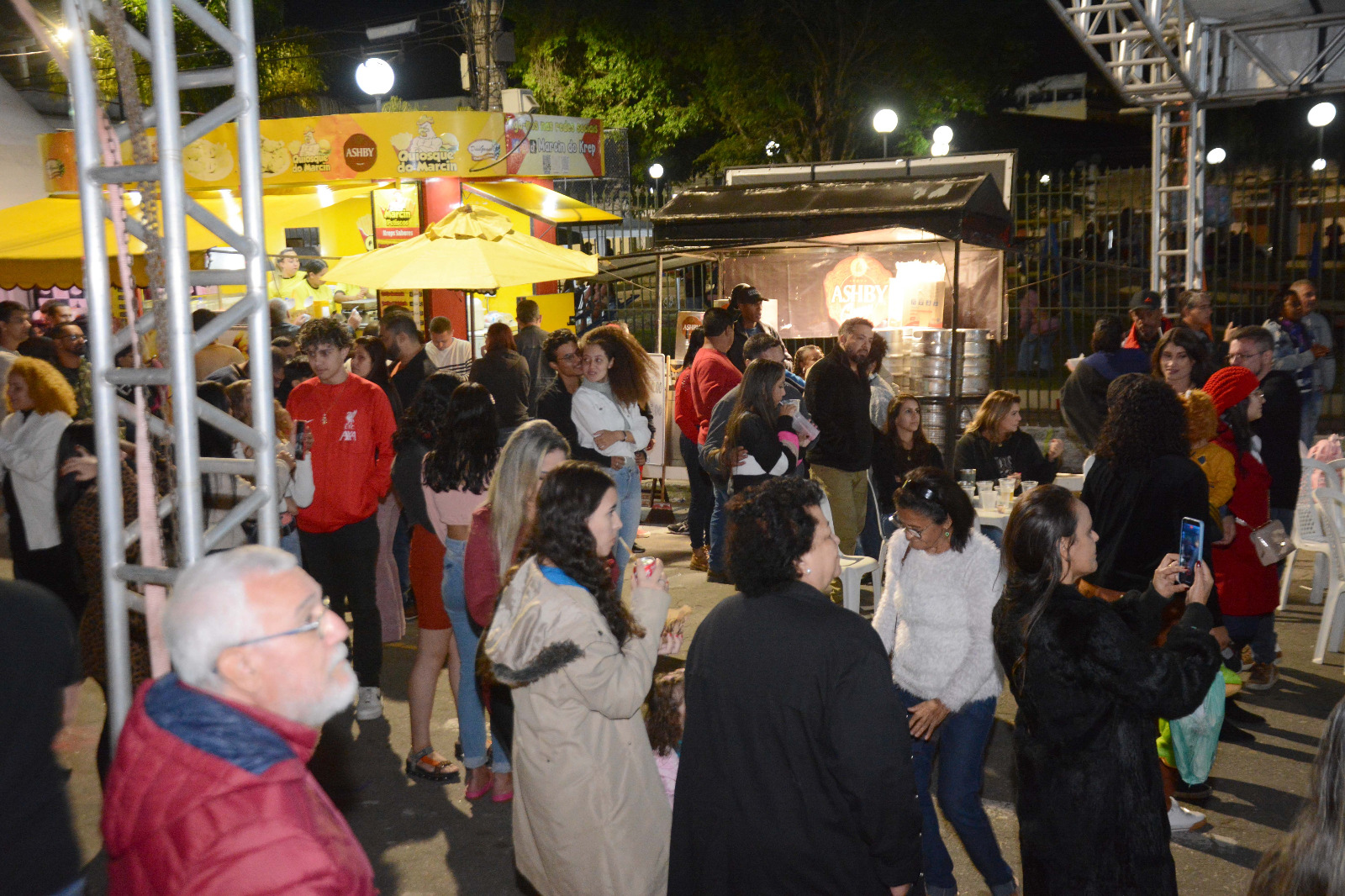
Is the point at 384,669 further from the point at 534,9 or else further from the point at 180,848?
the point at 534,9

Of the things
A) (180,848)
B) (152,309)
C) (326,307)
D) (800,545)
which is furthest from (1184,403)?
(326,307)

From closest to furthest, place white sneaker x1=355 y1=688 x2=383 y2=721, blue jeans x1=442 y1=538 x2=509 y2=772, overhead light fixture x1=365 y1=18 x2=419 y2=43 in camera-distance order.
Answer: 1. blue jeans x1=442 y1=538 x2=509 y2=772
2. white sneaker x1=355 y1=688 x2=383 y2=721
3. overhead light fixture x1=365 y1=18 x2=419 y2=43

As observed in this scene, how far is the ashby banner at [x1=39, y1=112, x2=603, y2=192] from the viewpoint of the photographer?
51.3ft

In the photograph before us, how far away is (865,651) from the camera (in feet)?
8.43

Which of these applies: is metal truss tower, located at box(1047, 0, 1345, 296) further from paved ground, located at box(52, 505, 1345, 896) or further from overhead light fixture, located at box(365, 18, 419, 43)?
overhead light fixture, located at box(365, 18, 419, 43)

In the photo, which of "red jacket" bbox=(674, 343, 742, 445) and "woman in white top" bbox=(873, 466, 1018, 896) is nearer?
"woman in white top" bbox=(873, 466, 1018, 896)

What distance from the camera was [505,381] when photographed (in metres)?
8.51

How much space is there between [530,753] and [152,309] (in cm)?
165

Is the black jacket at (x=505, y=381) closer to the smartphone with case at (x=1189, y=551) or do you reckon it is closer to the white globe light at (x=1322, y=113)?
the smartphone with case at (x=1189, y=551)

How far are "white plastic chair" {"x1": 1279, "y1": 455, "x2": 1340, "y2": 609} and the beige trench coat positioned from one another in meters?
4.98

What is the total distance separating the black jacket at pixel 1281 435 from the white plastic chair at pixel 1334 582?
24 centimetres

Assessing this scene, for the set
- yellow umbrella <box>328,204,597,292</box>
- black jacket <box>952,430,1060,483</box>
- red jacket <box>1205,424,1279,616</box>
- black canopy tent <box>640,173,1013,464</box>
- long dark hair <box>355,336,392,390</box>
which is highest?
black canopy tent <box>640,173,1013,464</box>

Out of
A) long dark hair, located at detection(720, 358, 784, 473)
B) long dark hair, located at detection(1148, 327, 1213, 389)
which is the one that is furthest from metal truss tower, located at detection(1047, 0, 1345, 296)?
long dark hair, located at detection(720, 358, 784, 473)

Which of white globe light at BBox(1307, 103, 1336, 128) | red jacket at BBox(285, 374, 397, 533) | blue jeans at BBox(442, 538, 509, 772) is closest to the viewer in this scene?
blue jeans at BBox(442, 538, 509, 772)
